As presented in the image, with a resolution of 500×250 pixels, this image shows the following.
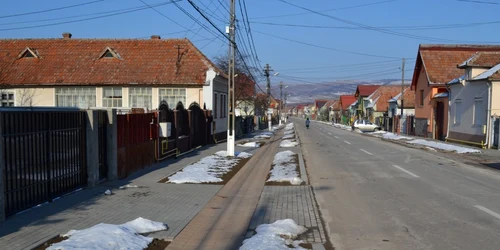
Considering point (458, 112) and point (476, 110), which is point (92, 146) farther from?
point (458, 112)

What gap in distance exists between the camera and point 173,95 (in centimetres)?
2953

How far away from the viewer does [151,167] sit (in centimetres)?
1519

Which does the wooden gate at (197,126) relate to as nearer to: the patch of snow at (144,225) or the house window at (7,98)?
the house window at (7,98)

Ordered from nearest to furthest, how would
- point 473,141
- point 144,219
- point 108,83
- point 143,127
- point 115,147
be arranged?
point 144,219
point 115,147
point 143,127
point 473,141
point 108,83

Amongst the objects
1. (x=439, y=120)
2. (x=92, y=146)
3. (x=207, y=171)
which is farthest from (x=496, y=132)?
(x=92, y=146)

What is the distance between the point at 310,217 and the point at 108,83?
24009 millimetres

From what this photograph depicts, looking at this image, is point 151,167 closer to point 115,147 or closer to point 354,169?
point 115,147

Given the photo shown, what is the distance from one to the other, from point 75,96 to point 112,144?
20251mm

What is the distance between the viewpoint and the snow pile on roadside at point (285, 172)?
495 inches

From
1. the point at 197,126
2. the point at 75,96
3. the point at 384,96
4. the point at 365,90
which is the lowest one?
the point at 197,126

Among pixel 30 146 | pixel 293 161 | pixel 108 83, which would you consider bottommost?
pixel 293 161

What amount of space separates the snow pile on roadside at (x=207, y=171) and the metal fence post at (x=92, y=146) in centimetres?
210

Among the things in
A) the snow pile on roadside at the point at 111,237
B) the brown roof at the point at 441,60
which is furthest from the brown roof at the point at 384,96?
the snow pile on roadside at the point at 111,237

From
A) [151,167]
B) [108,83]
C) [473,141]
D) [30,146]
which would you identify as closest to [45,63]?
[108,83]
